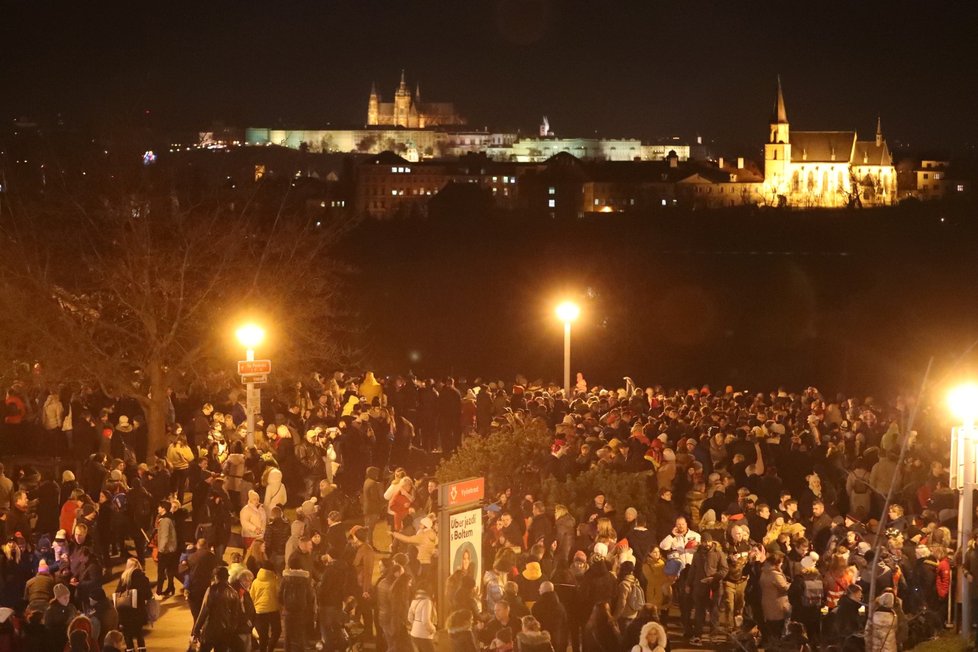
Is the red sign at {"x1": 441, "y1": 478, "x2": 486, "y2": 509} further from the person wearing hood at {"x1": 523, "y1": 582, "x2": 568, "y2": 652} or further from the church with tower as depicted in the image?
the church with tower

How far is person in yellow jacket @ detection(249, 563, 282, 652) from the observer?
1170 centimetres

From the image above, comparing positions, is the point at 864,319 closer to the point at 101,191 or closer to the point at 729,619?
the point at 101,191

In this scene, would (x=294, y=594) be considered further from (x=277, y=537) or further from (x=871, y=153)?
(x=871, y=153)

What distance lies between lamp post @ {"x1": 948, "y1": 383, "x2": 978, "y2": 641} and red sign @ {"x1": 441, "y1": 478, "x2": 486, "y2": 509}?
4.05 metres

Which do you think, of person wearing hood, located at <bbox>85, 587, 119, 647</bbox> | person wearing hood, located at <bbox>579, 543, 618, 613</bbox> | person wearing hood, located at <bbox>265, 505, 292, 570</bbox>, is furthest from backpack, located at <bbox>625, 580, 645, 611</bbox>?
person wearing hood, located at <bbox>85, 587, 119, 647</bbox>

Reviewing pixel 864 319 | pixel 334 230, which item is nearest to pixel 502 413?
pixel 334 230

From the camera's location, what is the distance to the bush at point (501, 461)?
611 inches

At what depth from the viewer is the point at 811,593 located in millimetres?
11359

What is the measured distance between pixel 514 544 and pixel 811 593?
286 centimetres

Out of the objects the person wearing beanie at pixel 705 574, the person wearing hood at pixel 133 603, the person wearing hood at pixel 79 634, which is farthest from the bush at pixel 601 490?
the person wearing hood at pixel 79 634

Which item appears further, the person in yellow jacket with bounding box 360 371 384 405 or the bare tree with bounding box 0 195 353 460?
the person in yellow jacket with bounding box 360 371 384 405

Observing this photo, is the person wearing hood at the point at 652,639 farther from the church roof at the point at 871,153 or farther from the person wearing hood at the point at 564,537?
the church roof at the point at 871,153

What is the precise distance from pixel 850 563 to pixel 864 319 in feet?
126

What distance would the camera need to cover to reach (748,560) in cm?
1217
